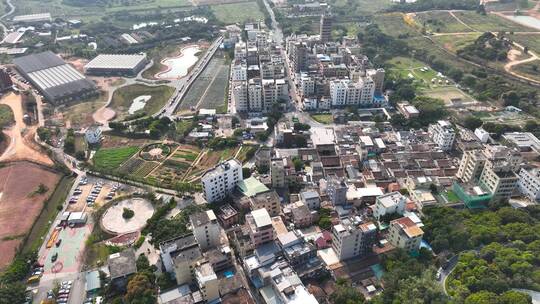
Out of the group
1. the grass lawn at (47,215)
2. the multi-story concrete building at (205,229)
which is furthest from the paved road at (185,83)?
the multi-story concrete building at (205,229)

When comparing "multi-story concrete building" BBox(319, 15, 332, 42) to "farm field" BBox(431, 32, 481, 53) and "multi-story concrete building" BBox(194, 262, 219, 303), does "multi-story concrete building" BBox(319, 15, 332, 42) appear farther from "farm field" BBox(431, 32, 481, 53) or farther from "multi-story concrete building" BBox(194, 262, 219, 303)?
"multi-story concrete building" BBox(194, 262, 219, 303)

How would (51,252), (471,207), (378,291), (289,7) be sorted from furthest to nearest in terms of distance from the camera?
(289,7) → (471,207) → (51,252) → (378,291)

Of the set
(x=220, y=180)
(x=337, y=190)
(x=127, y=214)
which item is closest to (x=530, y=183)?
(x=337, y=190)

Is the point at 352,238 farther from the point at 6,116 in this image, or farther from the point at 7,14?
the point at 7,14

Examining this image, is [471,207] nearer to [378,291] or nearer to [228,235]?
[378,291]

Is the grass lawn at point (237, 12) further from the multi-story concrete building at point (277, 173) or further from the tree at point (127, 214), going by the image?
the tree at point (127, 214)

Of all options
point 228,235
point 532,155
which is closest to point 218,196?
point 228,235

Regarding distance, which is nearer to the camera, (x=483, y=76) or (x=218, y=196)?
(x=218, y=196)
